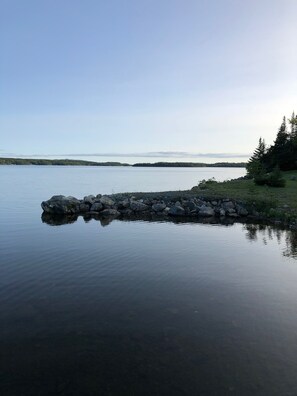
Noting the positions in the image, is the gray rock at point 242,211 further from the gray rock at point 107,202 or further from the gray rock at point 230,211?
the gray rock at point 107,202

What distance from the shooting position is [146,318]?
10.4 metres

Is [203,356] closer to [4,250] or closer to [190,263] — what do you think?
[190,263]

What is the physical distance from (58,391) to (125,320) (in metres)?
3.42

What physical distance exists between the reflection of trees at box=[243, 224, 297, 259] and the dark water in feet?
0.87

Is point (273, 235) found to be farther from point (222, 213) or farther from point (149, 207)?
point (149, 207)

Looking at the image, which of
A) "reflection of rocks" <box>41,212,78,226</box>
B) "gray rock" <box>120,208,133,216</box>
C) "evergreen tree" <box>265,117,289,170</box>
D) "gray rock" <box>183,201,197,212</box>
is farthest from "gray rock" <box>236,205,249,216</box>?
"evergreen tree" <box>265,117,289,170</box>

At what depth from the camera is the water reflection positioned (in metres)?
21.5

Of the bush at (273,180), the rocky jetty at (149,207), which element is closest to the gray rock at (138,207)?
the rocky jetty at (149,207)

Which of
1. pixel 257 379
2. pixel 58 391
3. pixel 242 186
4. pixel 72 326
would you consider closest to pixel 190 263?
pixel 72 326

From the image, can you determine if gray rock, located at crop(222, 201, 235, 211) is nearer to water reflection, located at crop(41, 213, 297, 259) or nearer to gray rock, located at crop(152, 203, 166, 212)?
water reflection, located at crop(41, 213, 297, 259)

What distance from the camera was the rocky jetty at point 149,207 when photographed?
103 ft

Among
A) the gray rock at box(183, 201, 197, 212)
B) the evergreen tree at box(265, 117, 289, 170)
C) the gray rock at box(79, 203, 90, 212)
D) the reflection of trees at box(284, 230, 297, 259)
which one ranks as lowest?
the reflection of trees at box(284, 230, 297, 259)

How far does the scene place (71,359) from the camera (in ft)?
26.6

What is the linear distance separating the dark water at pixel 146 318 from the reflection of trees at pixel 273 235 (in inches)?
10.4
